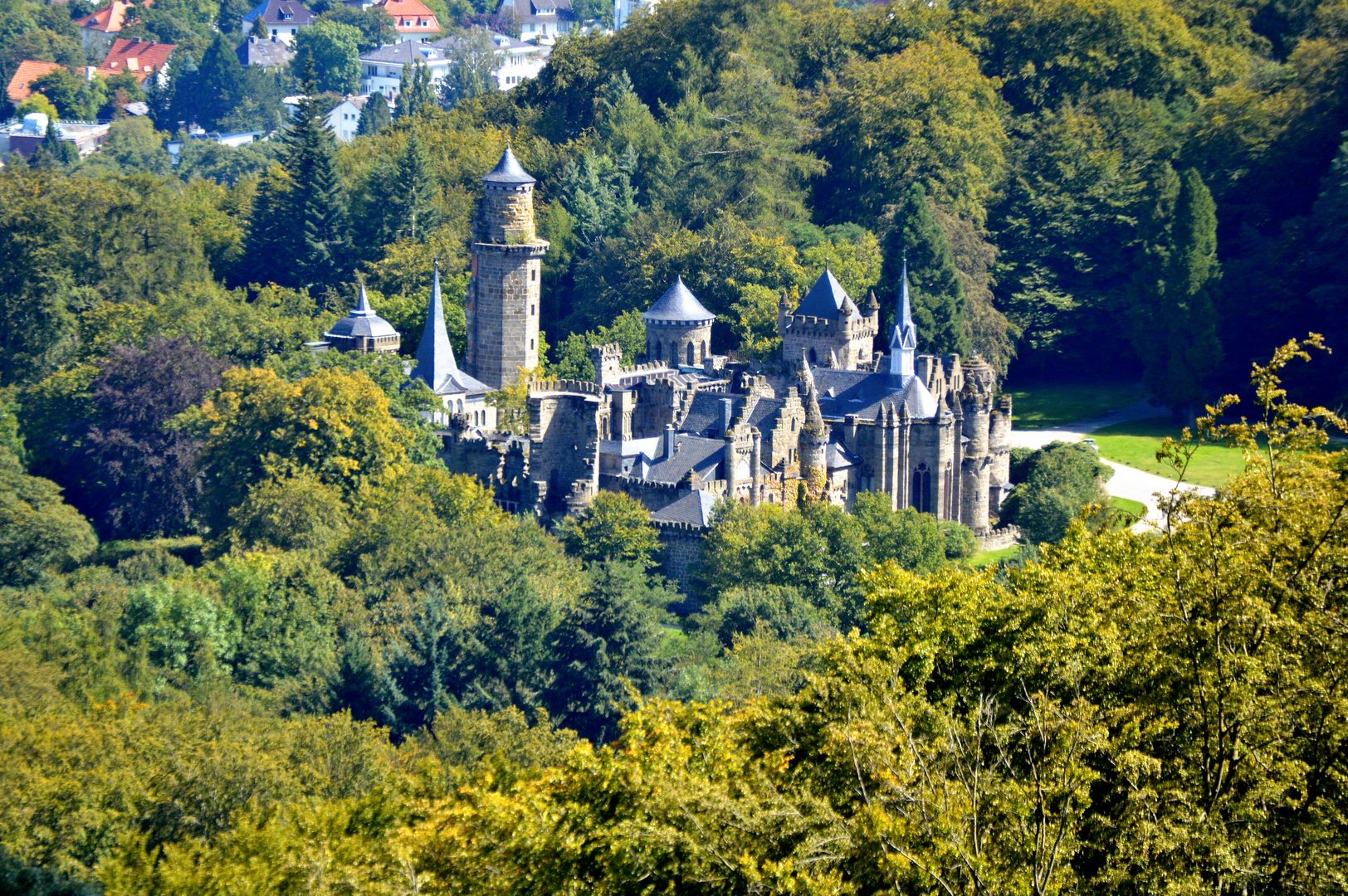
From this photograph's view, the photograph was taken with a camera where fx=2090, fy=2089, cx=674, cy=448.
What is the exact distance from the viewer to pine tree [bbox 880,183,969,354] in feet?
246

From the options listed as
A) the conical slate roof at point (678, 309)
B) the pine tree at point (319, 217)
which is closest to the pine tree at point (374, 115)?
the pine tree at point (319, 217)

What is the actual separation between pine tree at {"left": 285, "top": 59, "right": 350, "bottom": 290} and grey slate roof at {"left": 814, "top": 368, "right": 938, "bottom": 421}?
3337 centimetres

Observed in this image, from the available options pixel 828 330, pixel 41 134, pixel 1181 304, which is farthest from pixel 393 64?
pixel 828 330

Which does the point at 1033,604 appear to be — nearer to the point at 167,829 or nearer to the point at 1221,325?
the point at 167,829

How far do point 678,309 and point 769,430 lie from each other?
11.4 m

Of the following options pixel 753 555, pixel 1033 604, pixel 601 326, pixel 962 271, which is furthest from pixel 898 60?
pixel 1033 604

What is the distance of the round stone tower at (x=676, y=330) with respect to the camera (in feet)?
233

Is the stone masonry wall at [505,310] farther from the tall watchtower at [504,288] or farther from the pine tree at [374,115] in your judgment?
the pine tree at [374,115]

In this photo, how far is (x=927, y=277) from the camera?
76562mm

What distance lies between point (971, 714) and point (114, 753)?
66.9 feet

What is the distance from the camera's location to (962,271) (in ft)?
263

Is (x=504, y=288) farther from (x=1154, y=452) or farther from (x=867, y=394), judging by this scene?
(x=1154, y=452)

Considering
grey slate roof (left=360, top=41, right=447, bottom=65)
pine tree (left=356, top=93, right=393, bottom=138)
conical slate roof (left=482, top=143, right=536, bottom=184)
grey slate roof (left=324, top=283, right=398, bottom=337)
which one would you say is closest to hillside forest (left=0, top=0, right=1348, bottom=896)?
grey slate roof (left=324, top=283, right=398, bottom=337)

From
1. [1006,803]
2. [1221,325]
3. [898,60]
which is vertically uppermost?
[898,60]
